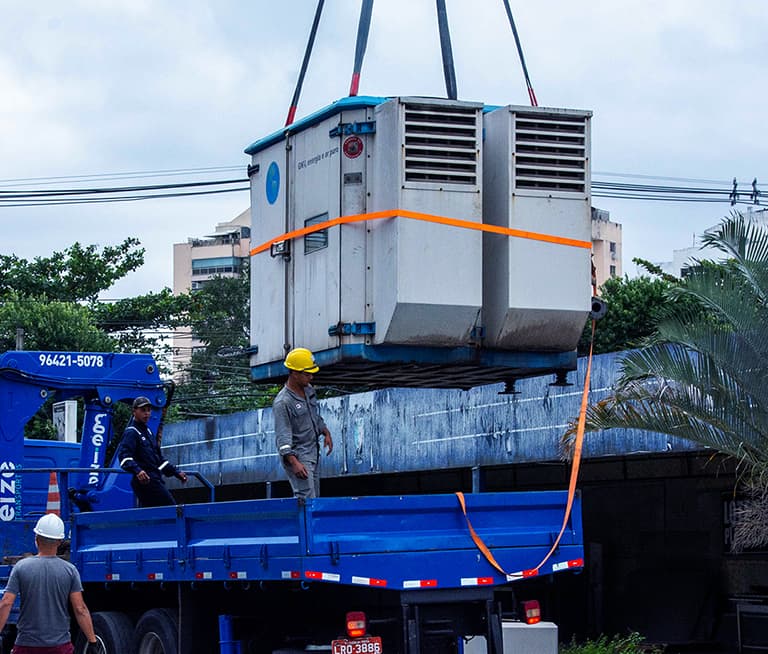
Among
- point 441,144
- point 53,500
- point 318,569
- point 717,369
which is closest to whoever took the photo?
point 318,569

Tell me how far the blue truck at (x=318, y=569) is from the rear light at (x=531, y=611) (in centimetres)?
3

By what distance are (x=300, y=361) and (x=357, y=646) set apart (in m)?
2.37

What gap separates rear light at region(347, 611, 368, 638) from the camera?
9156 mm

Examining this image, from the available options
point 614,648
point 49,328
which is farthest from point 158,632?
point 49,328

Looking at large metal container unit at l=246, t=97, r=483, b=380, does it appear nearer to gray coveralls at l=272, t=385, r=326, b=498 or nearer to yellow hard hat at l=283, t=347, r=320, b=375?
yellow hard hat at l=283, t=347, r=320, b=375

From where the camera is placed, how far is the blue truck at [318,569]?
9.16 meters

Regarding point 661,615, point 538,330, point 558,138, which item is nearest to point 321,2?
point 558,138

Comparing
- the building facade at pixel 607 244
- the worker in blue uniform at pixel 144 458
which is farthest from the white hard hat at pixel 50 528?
the building facade at pixel 607 244

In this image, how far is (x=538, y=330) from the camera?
1072cm

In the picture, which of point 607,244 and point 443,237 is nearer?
point 443,237

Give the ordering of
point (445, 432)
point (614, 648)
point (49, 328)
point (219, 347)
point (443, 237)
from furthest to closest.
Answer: point (219, 347) → point (49, 328) → point (445, 432) → point (614, 648) → point (443, 237)

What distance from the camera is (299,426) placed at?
1059 cm

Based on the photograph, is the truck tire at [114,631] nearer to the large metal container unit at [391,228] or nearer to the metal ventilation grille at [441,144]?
the large metal container unit at [391,228]

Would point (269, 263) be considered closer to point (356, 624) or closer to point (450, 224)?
point (450, 224)
